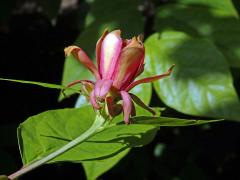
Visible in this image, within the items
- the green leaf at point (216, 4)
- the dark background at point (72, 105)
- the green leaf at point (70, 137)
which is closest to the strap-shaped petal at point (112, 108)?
the green leaf at point (70, 137)

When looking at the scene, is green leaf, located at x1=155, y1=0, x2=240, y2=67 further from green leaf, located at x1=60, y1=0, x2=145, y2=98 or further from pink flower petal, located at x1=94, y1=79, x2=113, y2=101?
pink flower petal, located at x1=94, y1=79, x2=113, y2=101

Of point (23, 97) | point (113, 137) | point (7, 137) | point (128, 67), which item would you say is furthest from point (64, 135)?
point (23, 97)

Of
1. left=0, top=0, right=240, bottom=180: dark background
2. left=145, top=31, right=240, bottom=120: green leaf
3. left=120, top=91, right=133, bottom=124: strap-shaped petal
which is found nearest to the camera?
left=120, top=91, right=133, bottom=124: strap-shaped petal

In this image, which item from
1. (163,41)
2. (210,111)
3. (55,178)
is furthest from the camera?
(55,178)

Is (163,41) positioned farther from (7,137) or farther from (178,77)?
(7,137)

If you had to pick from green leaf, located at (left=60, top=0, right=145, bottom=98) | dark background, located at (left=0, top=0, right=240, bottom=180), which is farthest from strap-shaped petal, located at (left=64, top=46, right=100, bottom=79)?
dark background, located at (left=0, top=0, right=240, bottom=180)

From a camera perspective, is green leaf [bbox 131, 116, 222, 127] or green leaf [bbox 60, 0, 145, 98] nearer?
green leaf [bbox 131, 116, 222, 127]

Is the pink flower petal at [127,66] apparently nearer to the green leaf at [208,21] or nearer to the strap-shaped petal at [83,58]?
the strap-shaped petal at [83,58]
